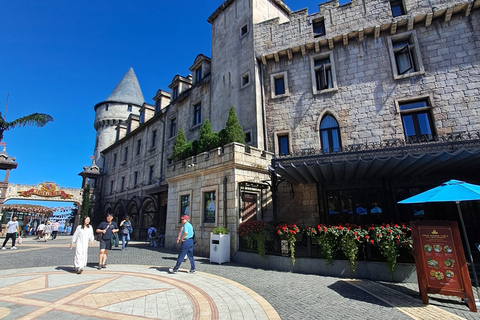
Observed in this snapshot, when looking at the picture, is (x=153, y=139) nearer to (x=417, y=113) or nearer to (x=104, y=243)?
(x=104, y=243)

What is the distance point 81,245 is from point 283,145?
34.9ft

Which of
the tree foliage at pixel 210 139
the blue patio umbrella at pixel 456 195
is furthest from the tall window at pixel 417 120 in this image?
the tree foliage at pixel 210 139

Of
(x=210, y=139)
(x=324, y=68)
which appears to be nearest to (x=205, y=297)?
(x=210, y=139)

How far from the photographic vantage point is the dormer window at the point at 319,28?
1446 cm

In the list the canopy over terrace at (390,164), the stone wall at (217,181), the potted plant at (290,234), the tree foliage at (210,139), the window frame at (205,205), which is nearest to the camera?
the potted plant at (290,234)

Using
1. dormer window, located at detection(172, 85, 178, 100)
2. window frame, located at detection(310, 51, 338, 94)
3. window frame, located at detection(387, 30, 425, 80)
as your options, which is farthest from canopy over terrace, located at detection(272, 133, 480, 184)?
dormer window, located at detection(172, 85, 178, 100)

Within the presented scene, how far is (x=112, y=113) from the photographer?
39.2m

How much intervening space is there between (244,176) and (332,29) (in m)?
10.2

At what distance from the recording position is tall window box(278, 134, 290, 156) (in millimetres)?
14022

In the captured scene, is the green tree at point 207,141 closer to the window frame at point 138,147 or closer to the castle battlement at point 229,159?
the castle battlement at point 229,159

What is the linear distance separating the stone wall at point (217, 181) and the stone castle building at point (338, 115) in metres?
0.06

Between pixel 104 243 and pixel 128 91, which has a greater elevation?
pixel 128 91

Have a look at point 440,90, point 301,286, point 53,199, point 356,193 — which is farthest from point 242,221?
point 53,199

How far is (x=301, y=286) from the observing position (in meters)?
6.18
